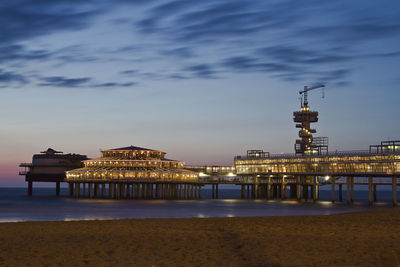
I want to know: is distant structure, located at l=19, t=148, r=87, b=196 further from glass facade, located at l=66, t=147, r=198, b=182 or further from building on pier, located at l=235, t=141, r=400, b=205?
building on pier, located at l=235, t=141, r=400, b=205

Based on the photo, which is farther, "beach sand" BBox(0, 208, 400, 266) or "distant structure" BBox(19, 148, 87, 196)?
"distant structure" BBox(19, 148, 87, 196)

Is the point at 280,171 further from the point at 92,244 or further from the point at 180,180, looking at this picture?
the point at 92,244

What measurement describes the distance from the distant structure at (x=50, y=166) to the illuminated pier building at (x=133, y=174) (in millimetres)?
10551

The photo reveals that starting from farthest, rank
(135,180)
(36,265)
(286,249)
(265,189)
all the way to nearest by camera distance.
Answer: (265,189), (135,180), (286,249), (36,265)

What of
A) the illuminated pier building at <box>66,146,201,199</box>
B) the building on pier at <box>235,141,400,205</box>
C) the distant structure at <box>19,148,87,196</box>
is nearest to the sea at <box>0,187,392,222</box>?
the building on pier at <box>235,141,400,205</box>

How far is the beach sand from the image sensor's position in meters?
22.2

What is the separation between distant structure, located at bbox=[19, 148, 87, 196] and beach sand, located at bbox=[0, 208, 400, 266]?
283 ft

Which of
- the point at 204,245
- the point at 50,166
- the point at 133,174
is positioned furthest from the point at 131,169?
the point at 204,245

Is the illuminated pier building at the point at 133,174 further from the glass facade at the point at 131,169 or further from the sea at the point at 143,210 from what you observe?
the sea at the point at 143,210

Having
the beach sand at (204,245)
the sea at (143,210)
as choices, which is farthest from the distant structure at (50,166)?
the beach sand at (204,245)

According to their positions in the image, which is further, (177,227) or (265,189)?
(265,189)

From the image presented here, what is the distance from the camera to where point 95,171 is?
101m

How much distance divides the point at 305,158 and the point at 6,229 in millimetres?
73646

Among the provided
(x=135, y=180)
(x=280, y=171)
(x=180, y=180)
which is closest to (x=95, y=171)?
(x=135, y=180)
